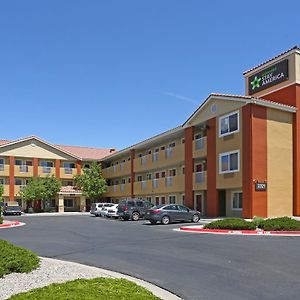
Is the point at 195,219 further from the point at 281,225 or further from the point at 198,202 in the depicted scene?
the point at 281,225

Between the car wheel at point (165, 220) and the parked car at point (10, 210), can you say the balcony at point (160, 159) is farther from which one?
the parked car at point (10, 210)

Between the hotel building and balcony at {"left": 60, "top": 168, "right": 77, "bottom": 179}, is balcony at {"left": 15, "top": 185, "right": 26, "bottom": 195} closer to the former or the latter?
balcony at {"left": 60, "top": 168, "right": 77, "bottom": 179}

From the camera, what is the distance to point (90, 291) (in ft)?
25.0

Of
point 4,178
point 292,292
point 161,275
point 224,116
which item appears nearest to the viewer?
point 292,292

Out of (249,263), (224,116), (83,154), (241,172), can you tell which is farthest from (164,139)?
(249,263)

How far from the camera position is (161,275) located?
10281 millimetres

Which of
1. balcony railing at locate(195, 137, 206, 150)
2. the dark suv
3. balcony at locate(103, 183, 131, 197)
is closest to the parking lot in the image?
the dark suv

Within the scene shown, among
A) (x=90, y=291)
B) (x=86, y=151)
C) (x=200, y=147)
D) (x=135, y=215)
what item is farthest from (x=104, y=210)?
(x=90, y=291)

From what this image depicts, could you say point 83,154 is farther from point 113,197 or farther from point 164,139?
point 164,139

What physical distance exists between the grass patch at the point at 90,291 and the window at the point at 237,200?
24.4 m

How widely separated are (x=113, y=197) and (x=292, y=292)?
5443cm

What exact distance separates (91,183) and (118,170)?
4.65 metres

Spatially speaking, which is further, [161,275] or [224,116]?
[224,116]

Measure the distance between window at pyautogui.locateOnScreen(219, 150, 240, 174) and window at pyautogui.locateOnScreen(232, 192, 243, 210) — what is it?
184 centimetres
